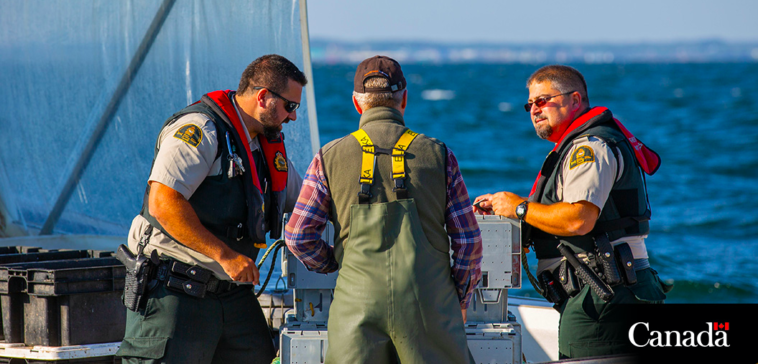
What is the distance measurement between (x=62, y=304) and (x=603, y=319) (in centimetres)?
248

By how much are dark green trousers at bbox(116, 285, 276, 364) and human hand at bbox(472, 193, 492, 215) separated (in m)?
1.15

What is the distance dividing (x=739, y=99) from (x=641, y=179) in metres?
45.2

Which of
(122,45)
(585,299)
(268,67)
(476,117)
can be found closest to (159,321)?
(268,67)

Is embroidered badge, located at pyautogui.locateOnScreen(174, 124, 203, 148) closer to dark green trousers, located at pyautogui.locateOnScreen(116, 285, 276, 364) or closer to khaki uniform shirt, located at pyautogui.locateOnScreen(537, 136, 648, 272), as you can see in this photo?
dark green trousers, located at pyautogui.locateOnScreen(116, 285, 276, 364)

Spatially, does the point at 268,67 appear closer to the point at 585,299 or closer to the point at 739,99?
the point at 585,299

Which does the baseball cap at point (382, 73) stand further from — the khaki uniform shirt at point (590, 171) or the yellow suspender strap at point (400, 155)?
the khaki uniform shirt at point (590, 171)

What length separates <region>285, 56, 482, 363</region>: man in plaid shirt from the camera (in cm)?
237

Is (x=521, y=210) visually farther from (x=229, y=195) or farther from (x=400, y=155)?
(x=229, y=195)

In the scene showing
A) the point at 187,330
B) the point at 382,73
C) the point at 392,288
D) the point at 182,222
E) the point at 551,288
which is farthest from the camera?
the point at 551,288

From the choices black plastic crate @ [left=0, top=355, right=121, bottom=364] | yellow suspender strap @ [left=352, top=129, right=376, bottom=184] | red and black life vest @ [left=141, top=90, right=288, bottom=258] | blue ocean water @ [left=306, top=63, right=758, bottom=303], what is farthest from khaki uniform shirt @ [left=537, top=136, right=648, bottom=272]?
blue ocean water @ [left=306, top=63, right=758, bottom=303]

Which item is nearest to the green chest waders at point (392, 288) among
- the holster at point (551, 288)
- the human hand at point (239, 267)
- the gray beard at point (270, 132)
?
the human hand at point (239, 267)

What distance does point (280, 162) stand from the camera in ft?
10.5

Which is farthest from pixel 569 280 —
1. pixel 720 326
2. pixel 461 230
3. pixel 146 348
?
pixel 146 348

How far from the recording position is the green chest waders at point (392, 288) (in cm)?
237
